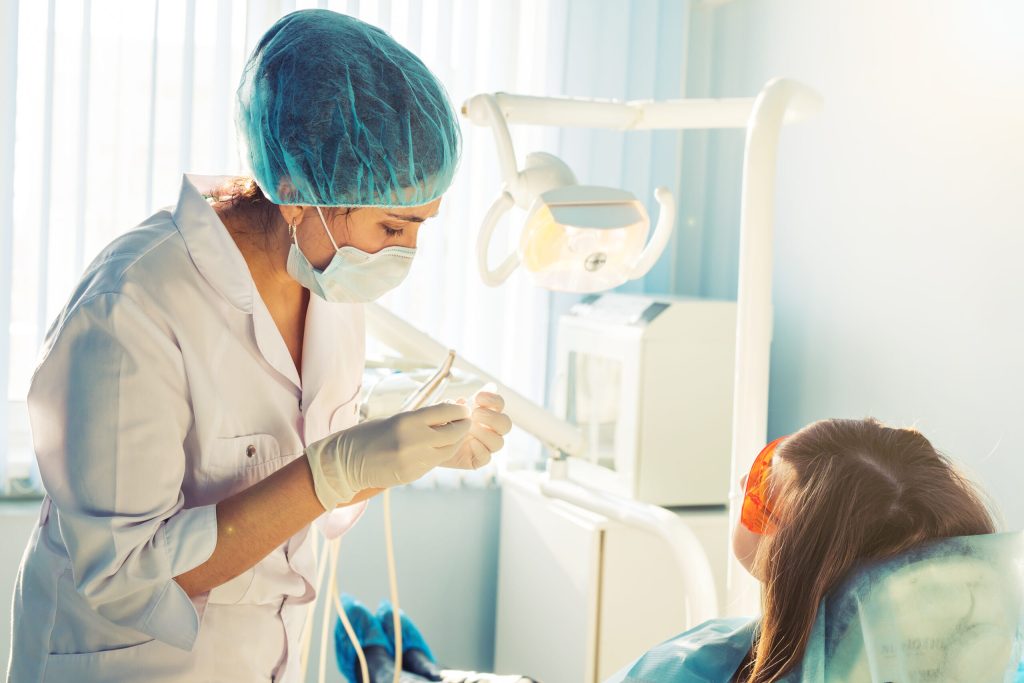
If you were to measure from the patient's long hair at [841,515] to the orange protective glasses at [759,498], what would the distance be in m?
0.02

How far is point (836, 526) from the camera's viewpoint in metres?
1.09

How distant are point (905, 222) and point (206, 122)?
1.64 metres

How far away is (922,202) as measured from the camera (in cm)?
193

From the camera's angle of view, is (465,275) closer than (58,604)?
No

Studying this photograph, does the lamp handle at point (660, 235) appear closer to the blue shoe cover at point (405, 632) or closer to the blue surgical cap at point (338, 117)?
the blue surgical cap at point (338, 117)

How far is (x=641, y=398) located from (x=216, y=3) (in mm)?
1406

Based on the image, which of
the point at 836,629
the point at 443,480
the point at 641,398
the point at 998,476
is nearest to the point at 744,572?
the point at 836,629

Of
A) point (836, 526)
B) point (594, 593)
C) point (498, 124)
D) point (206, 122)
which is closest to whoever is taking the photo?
point (836, 526)

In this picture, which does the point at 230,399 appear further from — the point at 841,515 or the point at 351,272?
the point at 841,515

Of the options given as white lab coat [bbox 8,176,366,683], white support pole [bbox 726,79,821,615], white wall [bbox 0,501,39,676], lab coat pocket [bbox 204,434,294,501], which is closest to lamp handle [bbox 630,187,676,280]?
white support pole [bbox 726,79,821,615]

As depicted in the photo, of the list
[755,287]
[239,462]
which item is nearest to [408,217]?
[239,462]

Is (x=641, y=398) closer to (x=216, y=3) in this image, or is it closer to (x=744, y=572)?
(x=744, y=572)

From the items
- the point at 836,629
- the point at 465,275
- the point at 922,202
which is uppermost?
the point at 922,202

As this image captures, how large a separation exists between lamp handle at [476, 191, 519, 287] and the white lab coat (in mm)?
222
